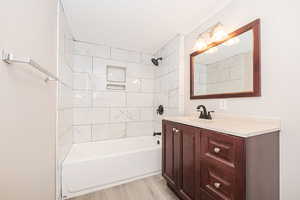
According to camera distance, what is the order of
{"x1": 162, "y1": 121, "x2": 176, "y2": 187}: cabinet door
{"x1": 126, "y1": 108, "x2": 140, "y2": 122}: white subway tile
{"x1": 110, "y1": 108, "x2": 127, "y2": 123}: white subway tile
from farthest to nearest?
{"x1": 126, "y1": 108, "x2": 140, "y2": 122}: white subway tile
{"x1": 110, "y1": 108, "x2": 127, "y2": 123}: white subway tile
{"x1": 162, "y1": 121, "x2": 176, "y2": 187}: cabinet door

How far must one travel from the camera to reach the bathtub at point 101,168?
4.97ft

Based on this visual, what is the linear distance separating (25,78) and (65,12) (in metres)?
1.29

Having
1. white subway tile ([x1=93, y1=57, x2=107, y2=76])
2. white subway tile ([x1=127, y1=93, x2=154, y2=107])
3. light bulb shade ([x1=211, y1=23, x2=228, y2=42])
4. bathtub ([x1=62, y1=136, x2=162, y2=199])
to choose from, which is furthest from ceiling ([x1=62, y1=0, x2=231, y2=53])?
bathtub ([x1=62, y1=136, x2=162, y2=199])

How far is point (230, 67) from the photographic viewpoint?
1.37 metres

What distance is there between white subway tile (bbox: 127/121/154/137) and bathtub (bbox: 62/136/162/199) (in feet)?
2.26

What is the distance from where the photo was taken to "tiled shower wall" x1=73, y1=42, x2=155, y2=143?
7.49 ft

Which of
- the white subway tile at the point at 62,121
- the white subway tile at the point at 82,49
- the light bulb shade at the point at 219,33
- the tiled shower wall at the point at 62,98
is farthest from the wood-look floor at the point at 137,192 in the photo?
the white subway tile at the point at 82,49

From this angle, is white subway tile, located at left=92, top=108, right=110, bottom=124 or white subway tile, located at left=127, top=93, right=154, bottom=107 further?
white subway tile, located at left=127, top=93, right=154, bottom=107

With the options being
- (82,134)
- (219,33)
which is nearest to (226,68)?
(219,33)

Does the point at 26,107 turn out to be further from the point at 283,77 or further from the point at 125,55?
the point at 125,55

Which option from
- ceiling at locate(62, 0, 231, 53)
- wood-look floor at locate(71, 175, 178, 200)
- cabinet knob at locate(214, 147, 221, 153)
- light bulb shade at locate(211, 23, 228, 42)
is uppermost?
ceiling at locate(62, 0, 231, 53)

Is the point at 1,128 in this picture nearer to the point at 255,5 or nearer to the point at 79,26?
the point at 79,26

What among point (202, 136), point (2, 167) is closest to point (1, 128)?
point (2, 167)

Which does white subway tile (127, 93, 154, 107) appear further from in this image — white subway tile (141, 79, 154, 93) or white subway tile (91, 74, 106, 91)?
white subway tile (91, 74, 106, 91)
